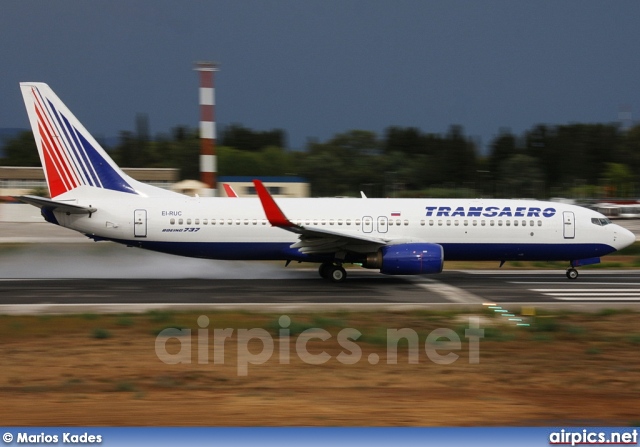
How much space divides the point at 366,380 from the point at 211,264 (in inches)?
691

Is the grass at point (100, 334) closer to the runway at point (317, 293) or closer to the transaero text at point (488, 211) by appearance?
the runway at point (317, 293)

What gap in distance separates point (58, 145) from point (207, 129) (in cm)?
1846

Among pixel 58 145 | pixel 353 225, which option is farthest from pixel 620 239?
pixel 58 145

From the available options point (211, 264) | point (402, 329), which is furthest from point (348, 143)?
point (402, 329)

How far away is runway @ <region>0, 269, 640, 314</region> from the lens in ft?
64.2

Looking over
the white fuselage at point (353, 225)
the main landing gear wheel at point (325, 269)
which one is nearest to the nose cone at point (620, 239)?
the white fuselage at point (353, 225)

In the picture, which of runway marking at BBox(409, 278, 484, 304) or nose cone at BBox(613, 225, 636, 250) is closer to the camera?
runway marking at BBox(409, 278, 484, 304)

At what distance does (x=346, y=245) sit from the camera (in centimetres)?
2400

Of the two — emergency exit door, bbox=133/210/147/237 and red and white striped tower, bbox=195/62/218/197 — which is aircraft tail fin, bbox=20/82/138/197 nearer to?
emergency exit door, bbox=133/210/147/237

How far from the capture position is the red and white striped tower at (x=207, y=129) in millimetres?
40625

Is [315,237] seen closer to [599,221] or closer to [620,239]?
[599,221]

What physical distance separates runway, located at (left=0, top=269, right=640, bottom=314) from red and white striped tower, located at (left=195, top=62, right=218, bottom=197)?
50.6ft

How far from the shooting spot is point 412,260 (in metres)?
22.9

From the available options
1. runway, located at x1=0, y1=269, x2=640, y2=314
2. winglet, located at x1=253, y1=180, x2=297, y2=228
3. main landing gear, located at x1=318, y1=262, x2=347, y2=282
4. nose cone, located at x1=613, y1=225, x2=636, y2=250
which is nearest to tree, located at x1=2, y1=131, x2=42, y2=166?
runway, located at x1=0, y1=269, x2=640, y2=314
